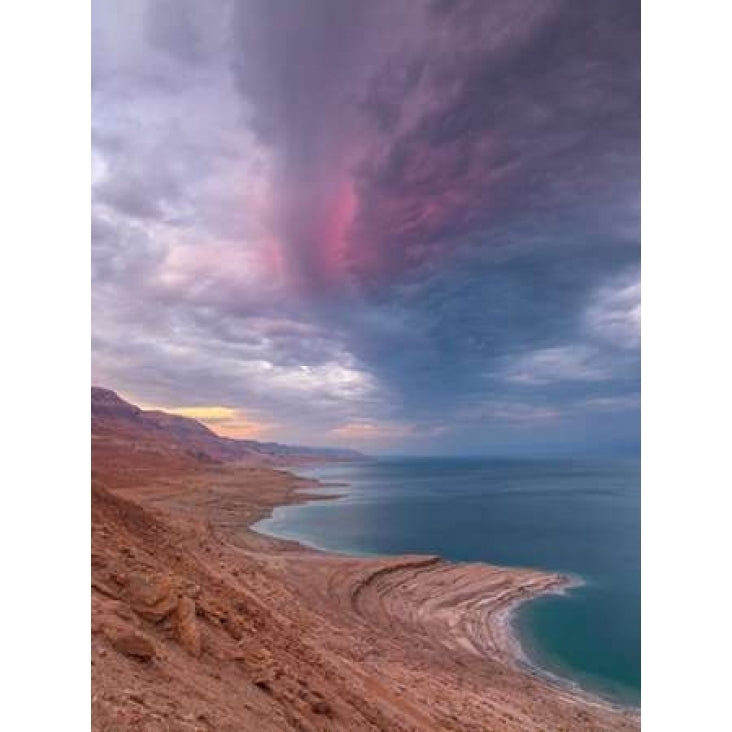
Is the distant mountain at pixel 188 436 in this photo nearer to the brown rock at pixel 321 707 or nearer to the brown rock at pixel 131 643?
the brown rock at pixel 131 643

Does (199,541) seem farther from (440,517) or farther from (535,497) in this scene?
(440,517)

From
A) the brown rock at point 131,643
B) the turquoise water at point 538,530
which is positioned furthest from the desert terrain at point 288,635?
the turquoise water at point 538,530

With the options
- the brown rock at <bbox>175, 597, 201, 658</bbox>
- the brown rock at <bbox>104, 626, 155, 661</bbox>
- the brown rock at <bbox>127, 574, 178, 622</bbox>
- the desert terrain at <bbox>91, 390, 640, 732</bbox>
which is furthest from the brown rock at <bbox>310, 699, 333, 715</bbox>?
the brown rock at <bbox>104, 626, 155, 661</bbox>

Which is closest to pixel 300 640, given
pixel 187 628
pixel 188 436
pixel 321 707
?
pixel 321 707

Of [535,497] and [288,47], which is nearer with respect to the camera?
[288,47]
